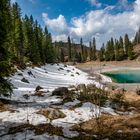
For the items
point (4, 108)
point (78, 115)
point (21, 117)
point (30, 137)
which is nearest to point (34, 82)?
point (4, 108)

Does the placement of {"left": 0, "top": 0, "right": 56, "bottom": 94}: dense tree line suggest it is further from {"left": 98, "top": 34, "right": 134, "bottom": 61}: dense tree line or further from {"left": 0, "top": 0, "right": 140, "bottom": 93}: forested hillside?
{"left": 98, "top": 34, "right": 134, "bottom": 61}: dense tree line

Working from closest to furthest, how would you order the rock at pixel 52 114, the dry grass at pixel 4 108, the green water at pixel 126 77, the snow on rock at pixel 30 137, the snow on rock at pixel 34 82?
the snow on rock at pixel 30 137, the rock at pixel 52 114, the dry grass at pixel 4 108, the snow on rock at pixel 34 82, the green water at pixel 126 77

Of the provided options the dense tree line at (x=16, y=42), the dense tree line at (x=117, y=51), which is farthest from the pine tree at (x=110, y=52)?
the dense tree line at (x=16, y=42)

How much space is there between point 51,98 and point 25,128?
8.63m

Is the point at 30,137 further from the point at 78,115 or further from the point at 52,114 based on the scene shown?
the point at 78,115

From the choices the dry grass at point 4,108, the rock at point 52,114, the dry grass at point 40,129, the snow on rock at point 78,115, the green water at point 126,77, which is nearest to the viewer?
the dry grass at point 40,129

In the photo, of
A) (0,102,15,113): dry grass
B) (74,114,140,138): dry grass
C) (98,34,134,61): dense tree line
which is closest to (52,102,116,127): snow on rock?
(74,114,140,138): dry grass

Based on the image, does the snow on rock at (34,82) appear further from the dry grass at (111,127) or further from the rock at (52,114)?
the dry grass at (111,127)

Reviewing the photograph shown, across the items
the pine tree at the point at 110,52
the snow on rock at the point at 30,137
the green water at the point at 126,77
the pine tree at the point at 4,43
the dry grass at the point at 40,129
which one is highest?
the pine tree at the point at 110,52

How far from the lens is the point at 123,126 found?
46.6 ft

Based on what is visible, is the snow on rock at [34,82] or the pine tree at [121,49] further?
the pine tree at [121,49]

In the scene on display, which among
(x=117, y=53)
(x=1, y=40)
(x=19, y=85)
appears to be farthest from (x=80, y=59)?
(x=1, y=40)

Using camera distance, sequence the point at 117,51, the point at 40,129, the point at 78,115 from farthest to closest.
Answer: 1. the point at 117,51
2. the point at 78,115
3. the point at 40,129

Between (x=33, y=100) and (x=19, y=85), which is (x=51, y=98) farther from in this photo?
(x=19, y=85)
